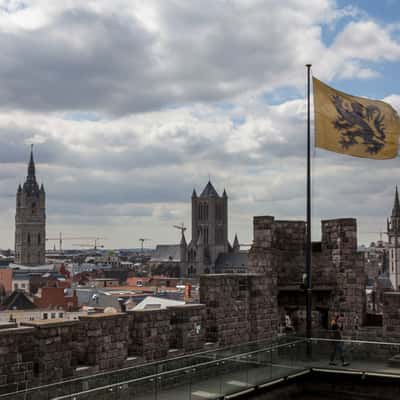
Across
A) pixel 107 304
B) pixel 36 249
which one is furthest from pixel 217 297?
pixel 36 249

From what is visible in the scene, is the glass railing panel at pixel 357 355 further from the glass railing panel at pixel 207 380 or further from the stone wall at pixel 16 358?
the stone wall at pixel 16 358

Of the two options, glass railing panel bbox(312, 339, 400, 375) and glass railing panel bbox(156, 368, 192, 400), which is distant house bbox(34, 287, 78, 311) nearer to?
glass railing panel bbox(312, 339, 400, 375)

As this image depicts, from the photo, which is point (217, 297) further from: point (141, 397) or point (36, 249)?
point (36, 249)

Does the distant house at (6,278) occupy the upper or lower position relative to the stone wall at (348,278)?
lower

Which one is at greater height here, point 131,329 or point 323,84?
point 323,84

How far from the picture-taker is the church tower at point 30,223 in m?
188

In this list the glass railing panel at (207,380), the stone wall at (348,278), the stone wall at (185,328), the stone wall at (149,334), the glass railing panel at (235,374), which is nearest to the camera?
the glass railing panel at (207,380)

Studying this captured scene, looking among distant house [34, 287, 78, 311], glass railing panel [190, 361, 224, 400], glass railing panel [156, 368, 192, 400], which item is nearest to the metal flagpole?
glass railing panel [190, 361, 224, 400]

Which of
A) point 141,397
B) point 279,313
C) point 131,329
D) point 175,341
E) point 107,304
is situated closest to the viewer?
point 141,397

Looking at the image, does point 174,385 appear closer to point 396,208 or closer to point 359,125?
point 359,125

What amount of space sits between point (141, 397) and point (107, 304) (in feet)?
178

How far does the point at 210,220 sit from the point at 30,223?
180 feet

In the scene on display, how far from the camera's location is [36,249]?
190 m

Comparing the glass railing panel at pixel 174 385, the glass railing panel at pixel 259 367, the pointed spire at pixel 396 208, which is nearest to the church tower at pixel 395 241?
the pointed spire at pixel 396 208
